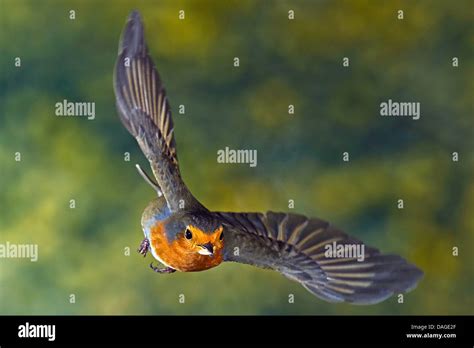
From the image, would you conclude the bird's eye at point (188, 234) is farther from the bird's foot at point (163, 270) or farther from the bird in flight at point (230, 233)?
the bird's foot at point (163, 270)

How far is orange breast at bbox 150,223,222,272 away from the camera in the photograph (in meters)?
1.94

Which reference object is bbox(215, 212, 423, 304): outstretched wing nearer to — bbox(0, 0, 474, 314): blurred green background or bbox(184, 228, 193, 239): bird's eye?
bbox(0, 0, 474, 314): blurred green background

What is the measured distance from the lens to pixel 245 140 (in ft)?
7.44

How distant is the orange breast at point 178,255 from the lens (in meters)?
1.94

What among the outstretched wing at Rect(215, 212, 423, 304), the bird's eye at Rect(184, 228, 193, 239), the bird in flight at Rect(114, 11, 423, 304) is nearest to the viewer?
the bird's eye at Rect(184, 228, 193, 239)

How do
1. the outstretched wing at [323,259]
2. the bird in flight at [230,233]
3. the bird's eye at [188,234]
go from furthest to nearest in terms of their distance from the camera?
the outstretched wing at [323,259] < the bird in flight at [230,233] < the bird's eye at [188,234]

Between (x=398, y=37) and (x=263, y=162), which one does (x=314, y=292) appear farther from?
(x=398, y=37)

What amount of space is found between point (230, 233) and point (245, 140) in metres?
0.36
